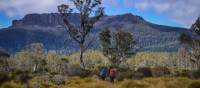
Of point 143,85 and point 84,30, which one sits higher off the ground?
point 84,30

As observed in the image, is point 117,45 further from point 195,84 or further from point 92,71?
point 195,84

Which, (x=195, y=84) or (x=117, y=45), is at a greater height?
(x=117, y=45)

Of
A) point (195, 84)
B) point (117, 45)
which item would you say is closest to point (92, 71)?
point (117, 45)

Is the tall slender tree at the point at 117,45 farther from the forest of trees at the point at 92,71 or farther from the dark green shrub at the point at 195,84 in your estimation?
the dark green shrub at the point at 195,84

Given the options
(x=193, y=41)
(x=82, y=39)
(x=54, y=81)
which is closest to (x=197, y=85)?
(x=54, y=81)

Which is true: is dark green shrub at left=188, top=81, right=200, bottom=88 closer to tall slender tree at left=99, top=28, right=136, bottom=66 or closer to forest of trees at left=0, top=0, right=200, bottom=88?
forest of trees at left=0, top=0, right=200, bottom=88

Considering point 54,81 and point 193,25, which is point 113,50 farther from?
point 54,81

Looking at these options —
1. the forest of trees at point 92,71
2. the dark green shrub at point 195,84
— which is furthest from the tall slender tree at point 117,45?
the dark green shrub at point 195,84

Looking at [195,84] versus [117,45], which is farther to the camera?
[117,45]

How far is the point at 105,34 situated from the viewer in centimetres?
9269

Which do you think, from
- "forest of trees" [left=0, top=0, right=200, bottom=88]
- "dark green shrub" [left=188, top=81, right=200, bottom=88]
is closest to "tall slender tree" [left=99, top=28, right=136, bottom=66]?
"forest of trees" [left=0, top=0, right=200, bottom=88]

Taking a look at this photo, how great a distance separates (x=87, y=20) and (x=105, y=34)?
127ft

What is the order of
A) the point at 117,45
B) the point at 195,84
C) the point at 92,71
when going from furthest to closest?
the point at 117,45 → the point at 92,71 → the point at 195,84

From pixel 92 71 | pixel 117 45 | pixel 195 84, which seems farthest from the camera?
pixel 117 45
